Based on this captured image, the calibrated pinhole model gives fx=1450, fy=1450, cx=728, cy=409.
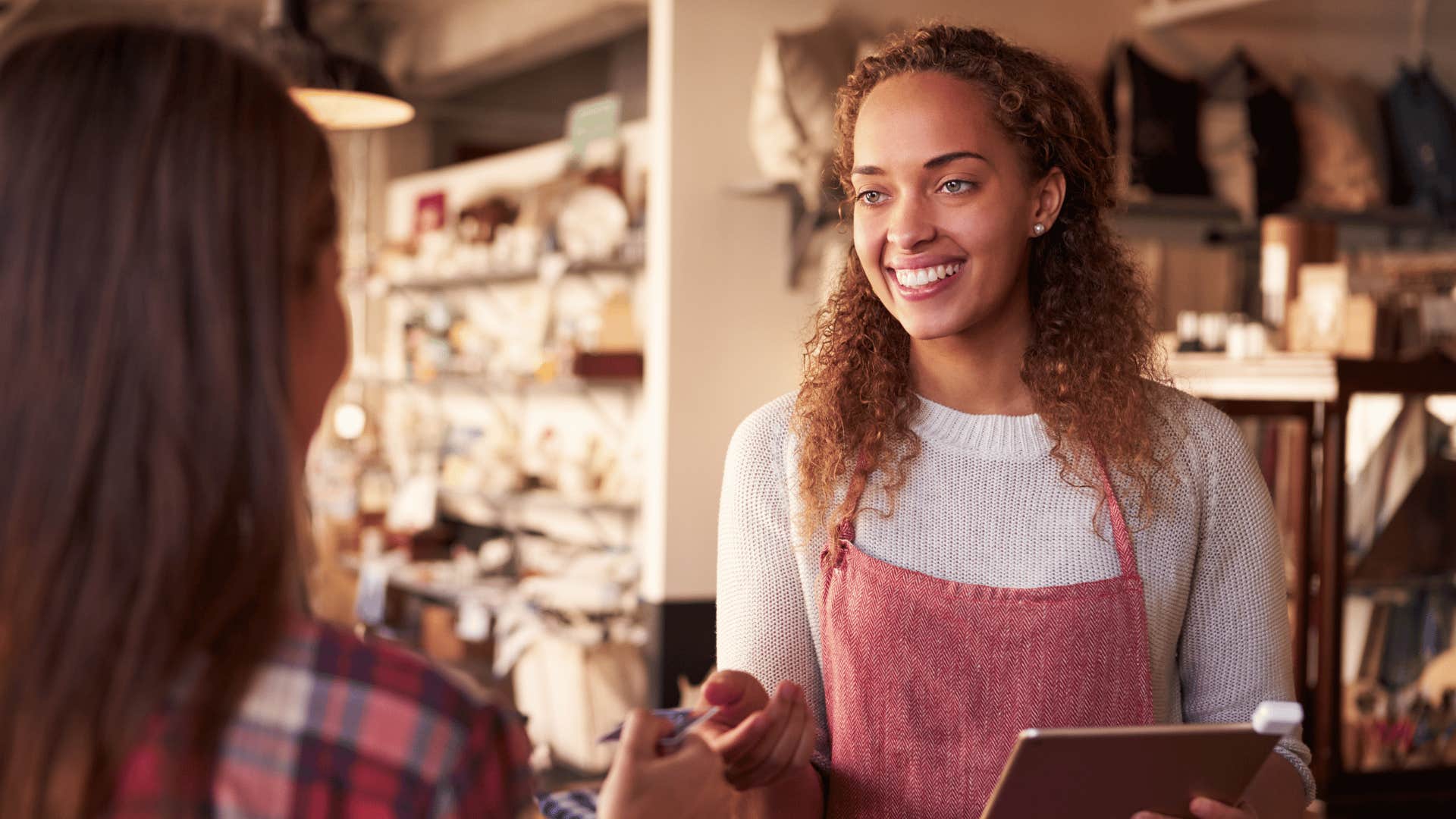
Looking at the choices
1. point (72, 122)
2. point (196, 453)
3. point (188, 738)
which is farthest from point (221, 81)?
point (188, 738)

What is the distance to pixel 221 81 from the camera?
879 millimetres

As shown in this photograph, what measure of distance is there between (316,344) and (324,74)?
2.34m

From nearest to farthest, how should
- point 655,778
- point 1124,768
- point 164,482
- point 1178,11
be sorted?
point 164,482
point 655,778
point 1124,768
point 1178,11

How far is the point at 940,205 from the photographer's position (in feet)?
5.55

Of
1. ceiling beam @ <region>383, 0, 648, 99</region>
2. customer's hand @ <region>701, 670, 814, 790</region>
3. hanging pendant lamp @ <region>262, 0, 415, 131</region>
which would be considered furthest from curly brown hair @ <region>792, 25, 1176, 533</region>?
ceiling beam @ <region>383, 0, 648, 99</region>

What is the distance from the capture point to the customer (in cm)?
82

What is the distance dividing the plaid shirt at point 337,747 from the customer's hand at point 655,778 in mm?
211

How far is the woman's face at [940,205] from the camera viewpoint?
1687mm

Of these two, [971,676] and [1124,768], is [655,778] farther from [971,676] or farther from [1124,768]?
[971,676]

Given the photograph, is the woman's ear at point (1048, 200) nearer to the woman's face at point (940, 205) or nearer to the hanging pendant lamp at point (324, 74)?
the woman's face at point (940, 205)

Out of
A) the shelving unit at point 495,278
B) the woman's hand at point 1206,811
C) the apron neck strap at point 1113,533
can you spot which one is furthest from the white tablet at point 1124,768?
the shelving unit at point 495,278

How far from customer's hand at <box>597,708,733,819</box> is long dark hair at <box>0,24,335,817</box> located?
33 centimetres

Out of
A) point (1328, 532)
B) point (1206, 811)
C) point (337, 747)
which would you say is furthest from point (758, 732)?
point (1328, 532)

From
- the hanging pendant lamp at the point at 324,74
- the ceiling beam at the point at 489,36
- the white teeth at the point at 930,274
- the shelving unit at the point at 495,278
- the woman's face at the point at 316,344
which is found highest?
the ceiling beam at the point at 489,36
